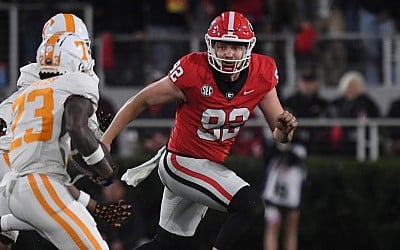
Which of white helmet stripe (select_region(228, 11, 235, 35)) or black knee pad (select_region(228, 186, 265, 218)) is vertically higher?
white helmet stripe (select_region(228, 11, 235, 35))

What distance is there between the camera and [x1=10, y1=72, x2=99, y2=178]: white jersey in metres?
7.62

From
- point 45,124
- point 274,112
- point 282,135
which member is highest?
point 45,124

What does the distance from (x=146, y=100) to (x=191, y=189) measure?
26.1 inches

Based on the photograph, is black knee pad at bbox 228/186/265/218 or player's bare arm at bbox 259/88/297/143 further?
player's bare arm at bbox 259/88/297/143

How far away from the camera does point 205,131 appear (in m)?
8.92

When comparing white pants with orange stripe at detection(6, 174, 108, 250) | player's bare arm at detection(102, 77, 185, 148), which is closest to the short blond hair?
player's bare arm at detection(102, 77, 185, 148)

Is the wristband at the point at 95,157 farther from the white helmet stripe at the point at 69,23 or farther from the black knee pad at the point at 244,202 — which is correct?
the black knee pad at the point at 244,202

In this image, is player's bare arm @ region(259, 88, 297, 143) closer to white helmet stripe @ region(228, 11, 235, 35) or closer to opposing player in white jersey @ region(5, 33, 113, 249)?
white helmet stripe @ region(228, 11, 235, 35)

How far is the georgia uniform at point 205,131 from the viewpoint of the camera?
8.80 meters

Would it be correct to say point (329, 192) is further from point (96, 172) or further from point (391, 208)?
point (96, 172)

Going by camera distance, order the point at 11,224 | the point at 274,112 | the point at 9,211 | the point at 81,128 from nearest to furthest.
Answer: the point at 81,128 < the point at 11,224 < the point at 9,211 < the point at 274,112

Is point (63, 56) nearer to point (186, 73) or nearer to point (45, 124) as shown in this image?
point (45, 124)

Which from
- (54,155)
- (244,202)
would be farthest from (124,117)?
(54,155)

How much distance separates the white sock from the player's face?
175 centimetres
